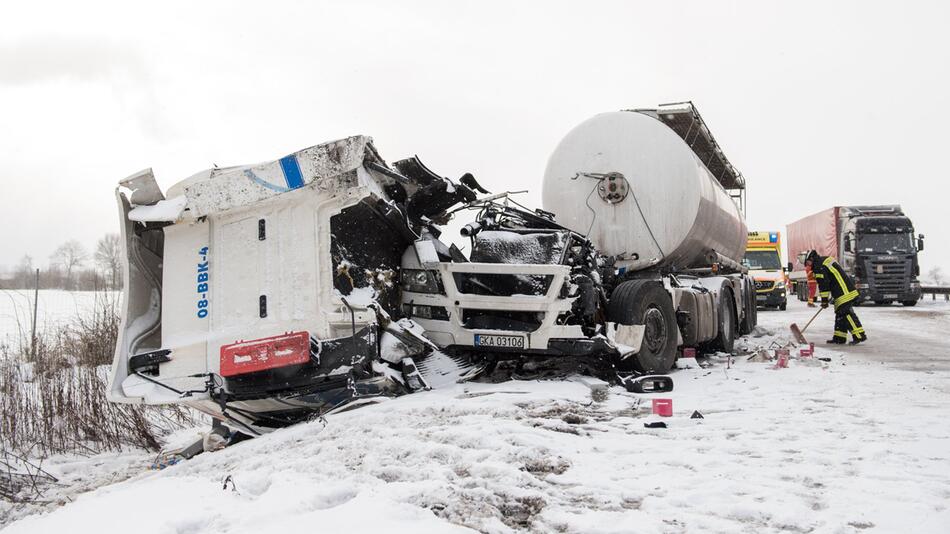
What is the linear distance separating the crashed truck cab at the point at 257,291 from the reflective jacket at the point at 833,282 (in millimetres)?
8366

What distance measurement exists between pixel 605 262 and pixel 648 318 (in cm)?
70

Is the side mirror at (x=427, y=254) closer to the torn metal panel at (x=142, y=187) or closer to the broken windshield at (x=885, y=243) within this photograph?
the torn metal panel at (x=142, y=187)

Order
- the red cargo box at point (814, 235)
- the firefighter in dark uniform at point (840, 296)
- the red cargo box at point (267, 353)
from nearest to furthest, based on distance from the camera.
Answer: the red cargo box at point (267, 353), the firefighter in dark uniform at point (840, 296), the red cargo box at point (814, 235)

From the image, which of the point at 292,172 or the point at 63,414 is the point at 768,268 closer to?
the point at 292,172

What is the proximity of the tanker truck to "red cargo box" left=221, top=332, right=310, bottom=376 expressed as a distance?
4.87 ft

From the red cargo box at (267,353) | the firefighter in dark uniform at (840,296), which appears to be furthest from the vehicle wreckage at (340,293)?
the firefighter in dark uniform at (840,296)

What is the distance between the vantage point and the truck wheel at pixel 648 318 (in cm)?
636

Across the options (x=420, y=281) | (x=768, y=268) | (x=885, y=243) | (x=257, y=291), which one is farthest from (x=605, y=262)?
(x=885, y=243)

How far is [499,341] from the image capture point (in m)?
5.65

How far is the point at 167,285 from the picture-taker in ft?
16.0

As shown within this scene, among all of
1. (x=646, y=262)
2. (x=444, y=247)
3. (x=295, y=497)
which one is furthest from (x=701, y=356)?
(x=295, y=497)

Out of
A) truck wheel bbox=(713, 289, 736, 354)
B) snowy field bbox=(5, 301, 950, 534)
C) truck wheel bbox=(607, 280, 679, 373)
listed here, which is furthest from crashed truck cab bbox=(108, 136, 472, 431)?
truck wheel bbox=(713, 289, 736, 354)

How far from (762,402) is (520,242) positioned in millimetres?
2339

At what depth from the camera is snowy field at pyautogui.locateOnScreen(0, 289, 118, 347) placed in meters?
7.45
